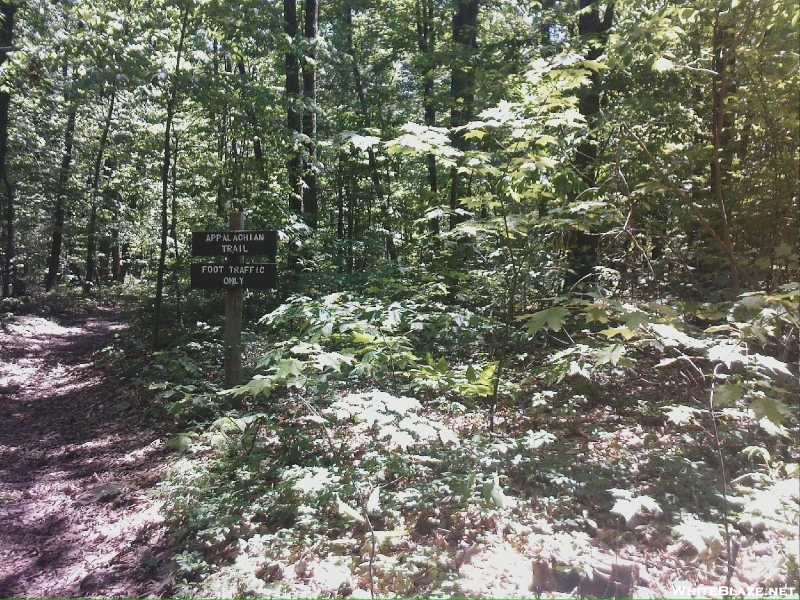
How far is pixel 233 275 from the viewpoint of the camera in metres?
6.79

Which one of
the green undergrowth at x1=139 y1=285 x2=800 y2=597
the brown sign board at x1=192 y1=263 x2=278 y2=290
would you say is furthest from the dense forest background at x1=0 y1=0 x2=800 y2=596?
the brown sign board at x1=192 y1=263 x2=278 y2=290

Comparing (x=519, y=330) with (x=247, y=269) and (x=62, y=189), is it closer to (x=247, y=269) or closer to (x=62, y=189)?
(x=247, y=269)

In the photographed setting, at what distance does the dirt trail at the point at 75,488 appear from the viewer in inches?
157

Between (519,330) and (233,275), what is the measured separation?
3.73 metres

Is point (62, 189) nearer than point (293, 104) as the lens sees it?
No

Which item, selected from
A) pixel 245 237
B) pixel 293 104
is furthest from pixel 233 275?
pixel 293 104

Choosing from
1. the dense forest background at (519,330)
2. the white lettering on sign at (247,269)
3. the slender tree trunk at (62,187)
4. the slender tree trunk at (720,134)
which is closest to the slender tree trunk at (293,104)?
the dense forest background at (519,330)

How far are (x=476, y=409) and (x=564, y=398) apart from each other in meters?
1.16

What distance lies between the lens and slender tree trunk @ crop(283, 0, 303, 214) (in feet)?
32.2

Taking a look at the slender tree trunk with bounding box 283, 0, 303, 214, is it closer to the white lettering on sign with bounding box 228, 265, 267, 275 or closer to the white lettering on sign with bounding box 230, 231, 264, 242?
the white lettering on sign with bounding box 230, 231, 264, 242

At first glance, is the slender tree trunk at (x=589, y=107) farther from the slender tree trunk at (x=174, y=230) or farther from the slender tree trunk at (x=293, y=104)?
the slender tree trunk at (x=174, y=230)

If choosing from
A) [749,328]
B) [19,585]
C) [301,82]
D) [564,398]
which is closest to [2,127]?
[301,82]

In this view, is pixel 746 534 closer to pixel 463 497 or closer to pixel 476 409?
pixel 463 497

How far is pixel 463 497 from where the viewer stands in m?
3.95
